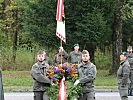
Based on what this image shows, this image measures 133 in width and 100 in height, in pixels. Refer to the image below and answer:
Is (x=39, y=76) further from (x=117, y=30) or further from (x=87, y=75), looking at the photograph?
(x=117, y=30)

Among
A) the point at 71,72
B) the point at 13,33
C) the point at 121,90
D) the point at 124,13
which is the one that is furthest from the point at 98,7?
the point at 13,33

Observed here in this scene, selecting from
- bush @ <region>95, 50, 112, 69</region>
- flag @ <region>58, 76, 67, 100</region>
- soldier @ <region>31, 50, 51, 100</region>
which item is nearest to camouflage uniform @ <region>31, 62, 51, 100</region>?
soldier @ <region>31, 50, 51, 100</region>

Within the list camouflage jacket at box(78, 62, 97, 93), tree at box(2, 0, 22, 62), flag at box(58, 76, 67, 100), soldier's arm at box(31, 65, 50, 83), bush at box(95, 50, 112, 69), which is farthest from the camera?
tree at box(2, 0, 22, 62)

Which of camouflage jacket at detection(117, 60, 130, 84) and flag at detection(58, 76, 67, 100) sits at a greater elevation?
camouflage jacket at detection(117, 60, 130, 84)

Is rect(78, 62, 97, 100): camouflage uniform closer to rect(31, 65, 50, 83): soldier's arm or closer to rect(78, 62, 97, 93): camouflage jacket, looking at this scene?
rect(78, 62, 97, 93): camouflage jacket

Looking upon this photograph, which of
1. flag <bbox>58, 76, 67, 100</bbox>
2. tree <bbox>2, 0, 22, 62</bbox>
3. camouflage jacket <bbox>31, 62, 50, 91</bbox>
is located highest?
tree <bbox>2, 0, 22, 62</bbox>

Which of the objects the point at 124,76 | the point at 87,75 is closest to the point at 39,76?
the point at 87,75

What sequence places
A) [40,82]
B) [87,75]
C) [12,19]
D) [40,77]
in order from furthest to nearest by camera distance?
1. [12,19]
2. [40,82]
3. [40,77]
4. [87,75]

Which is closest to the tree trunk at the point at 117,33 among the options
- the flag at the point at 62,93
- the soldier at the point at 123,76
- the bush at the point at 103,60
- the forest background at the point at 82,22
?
the forest background at the point at 82,22

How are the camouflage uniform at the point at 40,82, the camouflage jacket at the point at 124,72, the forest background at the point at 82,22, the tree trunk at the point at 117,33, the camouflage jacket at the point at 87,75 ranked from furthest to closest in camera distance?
the tree trunk at the point at 117,33 < the forest background at the point at 82,22 < the camouflage jacket at the point at 124,72 < the camouflage uniform at the point at 40,82 < the camouflage jacket at the point at 87,75

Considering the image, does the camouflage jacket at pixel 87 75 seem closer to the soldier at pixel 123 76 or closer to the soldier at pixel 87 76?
the soldier at pixel 87 76

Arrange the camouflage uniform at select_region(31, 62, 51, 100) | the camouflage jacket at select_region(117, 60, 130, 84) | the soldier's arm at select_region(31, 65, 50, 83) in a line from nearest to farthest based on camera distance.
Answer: the soldier's arm at select_region(31, 65, 50, 83) → the camouflage uniform at select_region(31, 62, 51, 100) → the camouflage jacket at select_region(117, 60, 130, 84)

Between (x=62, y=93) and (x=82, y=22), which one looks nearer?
(x=62, y=93)

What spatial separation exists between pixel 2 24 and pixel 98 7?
59.3 ft
